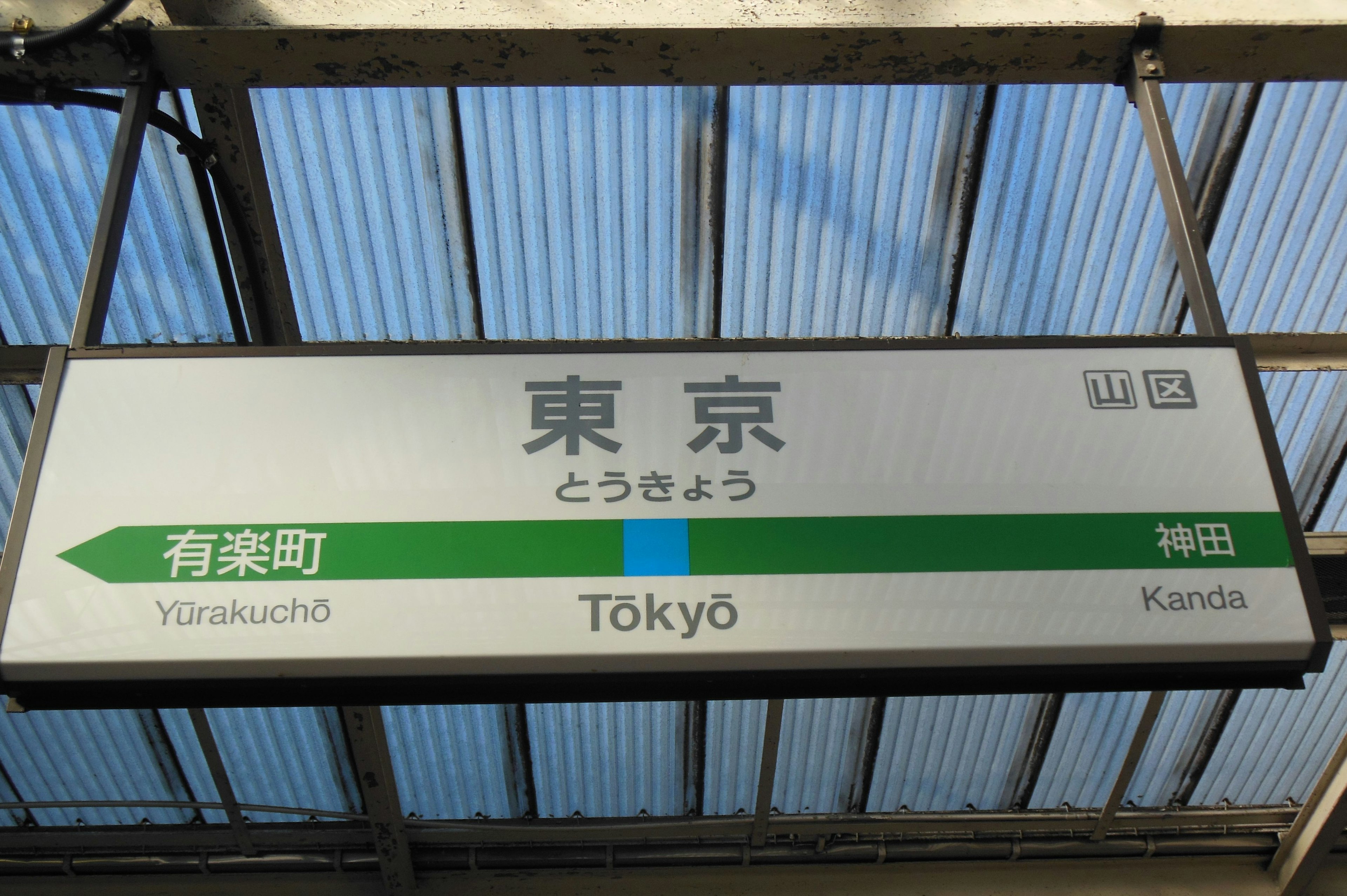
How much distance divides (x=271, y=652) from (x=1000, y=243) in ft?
9.97

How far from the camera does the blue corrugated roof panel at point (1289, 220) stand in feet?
11.3

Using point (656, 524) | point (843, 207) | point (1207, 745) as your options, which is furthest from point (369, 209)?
point (1207, 745)

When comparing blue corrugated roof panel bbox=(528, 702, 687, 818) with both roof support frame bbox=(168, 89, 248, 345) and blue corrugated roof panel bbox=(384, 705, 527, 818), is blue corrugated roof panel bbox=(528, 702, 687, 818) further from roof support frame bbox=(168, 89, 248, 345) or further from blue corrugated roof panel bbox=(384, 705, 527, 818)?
roof support frame bbox=(168, 89, 248, 345)

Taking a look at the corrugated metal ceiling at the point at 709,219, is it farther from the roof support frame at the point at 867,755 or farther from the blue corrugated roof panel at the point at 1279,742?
the roof support frame at the point at 867,755

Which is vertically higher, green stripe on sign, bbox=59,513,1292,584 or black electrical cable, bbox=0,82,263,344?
black electrical cable, bbox=0,82,263,344

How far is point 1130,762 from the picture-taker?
187 inches

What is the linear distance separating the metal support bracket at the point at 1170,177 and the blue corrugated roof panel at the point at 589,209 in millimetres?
1408

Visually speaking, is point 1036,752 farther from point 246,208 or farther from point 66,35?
point 66,35

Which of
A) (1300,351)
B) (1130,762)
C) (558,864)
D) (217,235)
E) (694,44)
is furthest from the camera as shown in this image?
(558,864)

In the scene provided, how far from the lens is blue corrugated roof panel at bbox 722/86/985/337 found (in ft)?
11.2

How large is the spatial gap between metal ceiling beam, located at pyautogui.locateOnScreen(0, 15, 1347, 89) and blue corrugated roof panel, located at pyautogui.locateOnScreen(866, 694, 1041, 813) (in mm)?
3144

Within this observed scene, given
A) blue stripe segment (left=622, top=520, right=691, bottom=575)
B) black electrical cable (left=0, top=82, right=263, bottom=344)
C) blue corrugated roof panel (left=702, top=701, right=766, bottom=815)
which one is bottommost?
blue stripe segment (left=622, top=520, right=691, bottom=575)

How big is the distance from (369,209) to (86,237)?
3.47 feet

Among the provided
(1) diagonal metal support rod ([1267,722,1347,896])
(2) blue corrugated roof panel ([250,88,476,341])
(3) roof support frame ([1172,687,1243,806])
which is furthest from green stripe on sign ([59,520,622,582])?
(1) diagonal metal support rod ([1267,722,1347,896])
